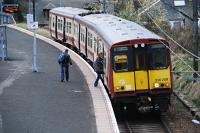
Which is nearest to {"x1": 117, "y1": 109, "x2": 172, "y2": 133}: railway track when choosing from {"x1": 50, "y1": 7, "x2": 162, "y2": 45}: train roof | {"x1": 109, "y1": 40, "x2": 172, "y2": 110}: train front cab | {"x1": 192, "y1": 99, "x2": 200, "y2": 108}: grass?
{"x1": 109, "y1": 40, "x2": 172, "y2": 110}: train front cab

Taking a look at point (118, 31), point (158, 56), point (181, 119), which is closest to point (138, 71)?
point (158, 56)

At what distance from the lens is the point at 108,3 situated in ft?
154

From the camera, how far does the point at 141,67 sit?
62.1ft

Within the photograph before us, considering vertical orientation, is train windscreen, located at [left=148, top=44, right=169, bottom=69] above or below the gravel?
above

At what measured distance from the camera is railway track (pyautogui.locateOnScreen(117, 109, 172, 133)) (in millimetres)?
18812

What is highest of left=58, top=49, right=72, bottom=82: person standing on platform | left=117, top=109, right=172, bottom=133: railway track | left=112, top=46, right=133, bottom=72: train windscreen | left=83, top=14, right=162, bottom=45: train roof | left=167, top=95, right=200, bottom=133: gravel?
left=83, top=14, right=162, bottom=45: train roof

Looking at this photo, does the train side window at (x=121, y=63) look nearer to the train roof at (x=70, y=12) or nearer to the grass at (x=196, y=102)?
the grass at (x=196, y=102)

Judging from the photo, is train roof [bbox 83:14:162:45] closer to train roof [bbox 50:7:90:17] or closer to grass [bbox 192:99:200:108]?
grass [bbox 192:99:200:108]

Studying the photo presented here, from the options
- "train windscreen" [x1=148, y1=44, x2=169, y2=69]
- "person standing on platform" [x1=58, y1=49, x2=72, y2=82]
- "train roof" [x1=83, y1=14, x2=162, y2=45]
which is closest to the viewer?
"train windscreen" [x1=148, y1=44, x2=169, y2=69]

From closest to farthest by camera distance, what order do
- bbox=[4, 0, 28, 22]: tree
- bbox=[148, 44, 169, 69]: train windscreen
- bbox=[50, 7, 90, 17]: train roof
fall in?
bbox=[148, 44, 169, 69]: train windscreen < bbox=[50, 7, 90, 17]: train roof < bbox=[4, 0, 28, 22]: tree

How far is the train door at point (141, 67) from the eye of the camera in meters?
18.9

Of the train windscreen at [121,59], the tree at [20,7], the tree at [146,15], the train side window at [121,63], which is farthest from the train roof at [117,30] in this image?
the tree at [20,7]

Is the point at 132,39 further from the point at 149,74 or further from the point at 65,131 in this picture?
the point at 65,131

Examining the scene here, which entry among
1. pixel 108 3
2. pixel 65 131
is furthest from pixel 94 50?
pixel 108 3
